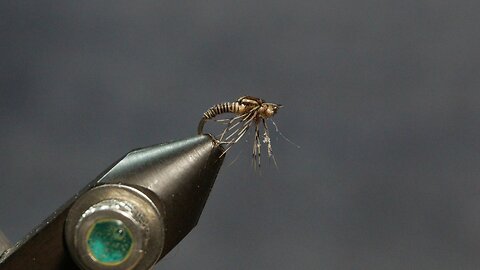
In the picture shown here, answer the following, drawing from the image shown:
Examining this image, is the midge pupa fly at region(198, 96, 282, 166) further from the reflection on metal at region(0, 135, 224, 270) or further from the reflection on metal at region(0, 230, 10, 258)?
the reflection on metal at region(0, 230, 10, 258)

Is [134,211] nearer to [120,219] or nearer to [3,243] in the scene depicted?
[120,219]

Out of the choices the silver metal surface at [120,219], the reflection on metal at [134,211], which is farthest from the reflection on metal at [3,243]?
the silver metal surface at [120,219]

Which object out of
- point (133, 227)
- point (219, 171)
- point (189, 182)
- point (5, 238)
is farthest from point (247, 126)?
point (5, 238)

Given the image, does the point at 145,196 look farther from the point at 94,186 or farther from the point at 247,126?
the point at 247,126

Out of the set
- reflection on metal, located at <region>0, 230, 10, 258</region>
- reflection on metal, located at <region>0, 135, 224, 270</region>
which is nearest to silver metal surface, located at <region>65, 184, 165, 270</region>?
reflection on metal, located at <region>0, 135, 224, 270</region>

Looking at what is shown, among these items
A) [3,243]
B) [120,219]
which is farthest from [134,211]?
[3,243]
